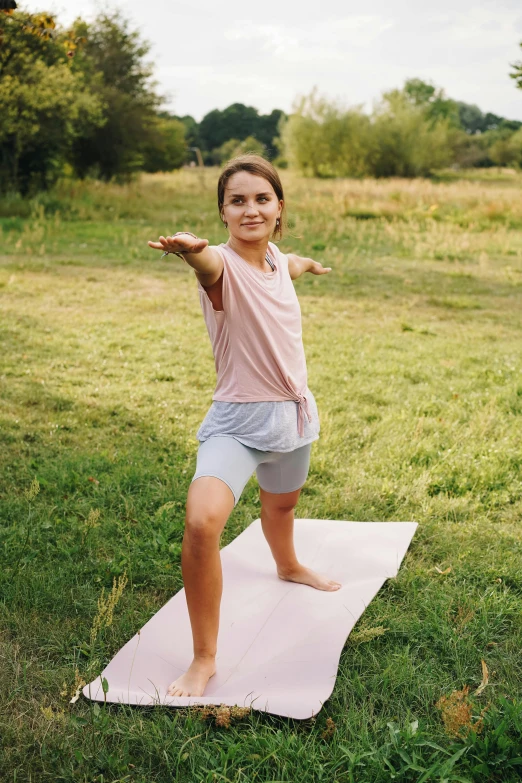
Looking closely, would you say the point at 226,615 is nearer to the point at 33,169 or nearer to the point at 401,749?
the point at 401,749

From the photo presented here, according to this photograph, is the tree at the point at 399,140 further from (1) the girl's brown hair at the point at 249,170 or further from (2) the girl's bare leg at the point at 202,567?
(2) the girl's bare leg at the point at 202,567

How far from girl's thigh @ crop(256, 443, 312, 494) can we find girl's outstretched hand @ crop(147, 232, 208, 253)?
3.11 feet

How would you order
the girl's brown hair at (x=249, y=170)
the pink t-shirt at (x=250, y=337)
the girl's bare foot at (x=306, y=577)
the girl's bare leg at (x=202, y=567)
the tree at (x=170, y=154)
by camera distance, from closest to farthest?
the girl's bare leg at (x=202, y=567) → the pink t-shirt at (x=250, y=337) → the girl's brown hair at (x=249, y=170) → the girl's bare foot at (x=306, y=577) → the tree at (x=170, y=154)

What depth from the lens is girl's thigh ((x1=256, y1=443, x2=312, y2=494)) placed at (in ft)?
9.28

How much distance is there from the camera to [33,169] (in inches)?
700

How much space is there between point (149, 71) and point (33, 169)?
1030 cm

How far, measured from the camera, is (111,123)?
23125 mm

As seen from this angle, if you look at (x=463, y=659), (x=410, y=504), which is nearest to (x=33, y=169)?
(x=410, y=504)

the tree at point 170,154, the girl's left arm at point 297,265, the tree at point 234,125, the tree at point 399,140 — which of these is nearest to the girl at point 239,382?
the girl's left arm at point 297,265

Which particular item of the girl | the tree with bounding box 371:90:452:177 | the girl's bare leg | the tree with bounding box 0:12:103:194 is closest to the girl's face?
the girl

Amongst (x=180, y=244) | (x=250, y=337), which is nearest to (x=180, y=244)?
(x=180, y=244)

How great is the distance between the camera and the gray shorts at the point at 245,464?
2.43 meters

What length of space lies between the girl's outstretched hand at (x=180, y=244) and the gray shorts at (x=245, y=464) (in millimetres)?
695

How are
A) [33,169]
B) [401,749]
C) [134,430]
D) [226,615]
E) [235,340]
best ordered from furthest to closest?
[33,169] < [134,430] < [226,615] < [235,340] < [401,749]
